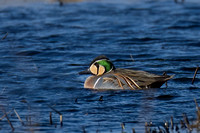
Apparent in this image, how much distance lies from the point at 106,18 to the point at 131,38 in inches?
133

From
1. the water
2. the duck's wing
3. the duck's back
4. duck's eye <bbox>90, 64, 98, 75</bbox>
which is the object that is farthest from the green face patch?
the water

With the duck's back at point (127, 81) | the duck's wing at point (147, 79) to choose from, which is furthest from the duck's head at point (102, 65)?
the duck's wing at point (147, 79)

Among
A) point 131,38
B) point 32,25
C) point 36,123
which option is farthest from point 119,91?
point 32,25

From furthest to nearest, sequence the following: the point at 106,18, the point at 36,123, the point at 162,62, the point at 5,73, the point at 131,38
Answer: the point at 106,18
the point at 131,38
the point at 162,62
the point at 5,73
the point at 36,123

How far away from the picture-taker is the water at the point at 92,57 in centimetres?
774

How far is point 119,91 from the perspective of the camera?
31.3ft

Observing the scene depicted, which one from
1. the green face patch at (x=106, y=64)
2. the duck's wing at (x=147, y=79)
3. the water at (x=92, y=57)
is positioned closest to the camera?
the water at (x=92, y=57)

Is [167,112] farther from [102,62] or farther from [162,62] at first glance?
[162,62]

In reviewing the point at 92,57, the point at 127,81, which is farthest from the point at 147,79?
the point at 92,57

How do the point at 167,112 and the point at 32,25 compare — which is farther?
the point at 32,25

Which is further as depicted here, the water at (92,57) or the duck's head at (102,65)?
the duck's head at (102,65)

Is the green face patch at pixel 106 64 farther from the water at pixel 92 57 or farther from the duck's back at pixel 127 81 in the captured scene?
the water at pixel 92 57

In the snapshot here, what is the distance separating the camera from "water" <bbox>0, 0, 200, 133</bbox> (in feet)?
25.4

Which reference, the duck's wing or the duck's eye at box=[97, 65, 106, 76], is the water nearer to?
the duck's wing
